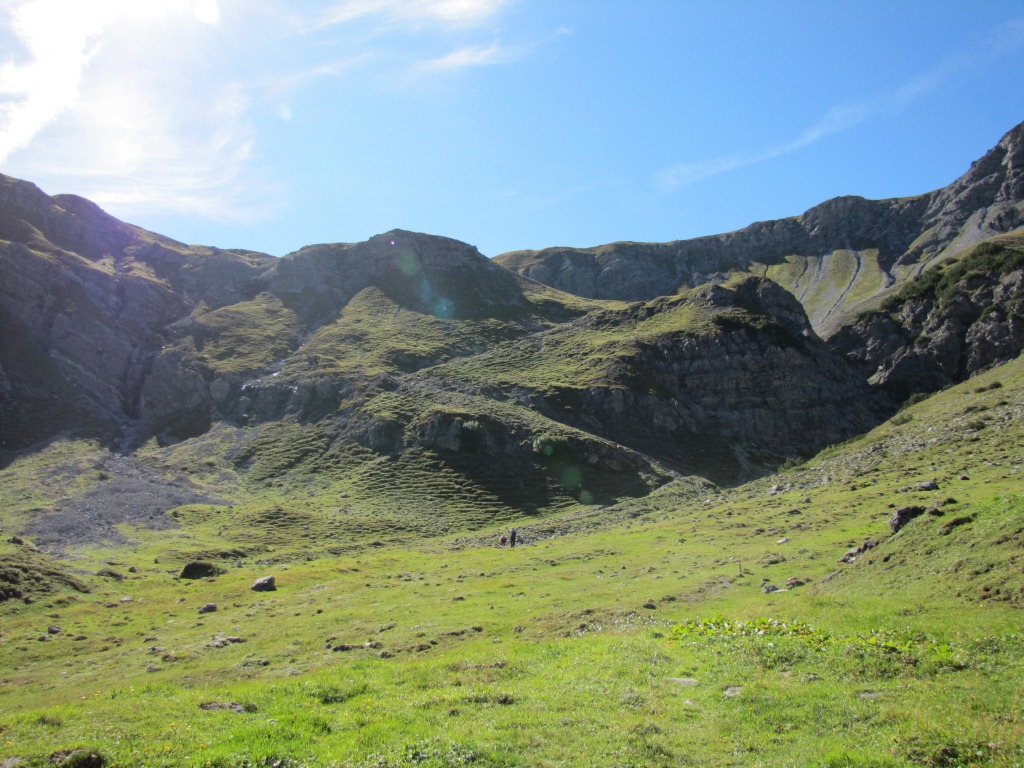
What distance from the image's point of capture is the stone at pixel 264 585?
156 feet

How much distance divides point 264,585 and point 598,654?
3567 centimetres

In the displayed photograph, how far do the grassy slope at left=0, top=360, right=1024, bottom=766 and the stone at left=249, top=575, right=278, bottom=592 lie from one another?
2.53 feet

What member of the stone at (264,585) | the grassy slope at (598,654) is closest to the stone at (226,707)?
the grassy slope at (598,654)

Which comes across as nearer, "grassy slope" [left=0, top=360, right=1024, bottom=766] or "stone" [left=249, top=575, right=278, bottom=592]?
"grassy slope" [left=0, top=360, right=1024, bottom=766]

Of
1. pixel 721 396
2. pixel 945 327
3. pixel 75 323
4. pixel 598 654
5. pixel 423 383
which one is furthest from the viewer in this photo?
pixel 75 323

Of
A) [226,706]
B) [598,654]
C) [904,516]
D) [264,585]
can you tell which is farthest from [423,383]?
[226,706]

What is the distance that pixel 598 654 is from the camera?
67.3 ft

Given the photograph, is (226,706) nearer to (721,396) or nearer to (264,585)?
(264,585)

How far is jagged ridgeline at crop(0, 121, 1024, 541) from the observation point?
335ft

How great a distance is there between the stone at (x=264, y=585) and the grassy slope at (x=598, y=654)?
77cm

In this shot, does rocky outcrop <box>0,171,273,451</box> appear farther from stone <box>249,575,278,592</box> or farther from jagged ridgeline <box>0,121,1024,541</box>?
stone <box>249,575,278,592</box>

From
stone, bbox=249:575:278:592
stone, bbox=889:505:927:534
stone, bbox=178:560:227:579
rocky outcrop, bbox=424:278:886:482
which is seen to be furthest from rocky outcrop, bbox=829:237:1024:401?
stone, bbox=178:560:227:579

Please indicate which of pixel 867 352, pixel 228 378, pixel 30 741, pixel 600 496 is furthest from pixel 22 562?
pixel 867 352

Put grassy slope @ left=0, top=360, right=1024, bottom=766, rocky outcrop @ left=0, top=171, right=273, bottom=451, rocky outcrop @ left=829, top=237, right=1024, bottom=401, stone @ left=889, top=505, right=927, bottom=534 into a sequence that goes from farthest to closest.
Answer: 1. rocky outcrop @ left=829, top=237, right=1024, bottom=401
2. rocky outcrop @ left=0, top=171, right=273, bottom=451
3. stone @ left=889, top=505, right=927, bottom=534
4. grassy slope @ left=0, top=360, right=1024, bottom=766
